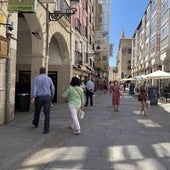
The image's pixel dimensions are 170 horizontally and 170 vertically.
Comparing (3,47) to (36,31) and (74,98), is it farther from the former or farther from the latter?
(36,31)

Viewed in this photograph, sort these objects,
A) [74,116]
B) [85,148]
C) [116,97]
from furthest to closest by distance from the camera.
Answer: [116,97], [74,116], [85,148]

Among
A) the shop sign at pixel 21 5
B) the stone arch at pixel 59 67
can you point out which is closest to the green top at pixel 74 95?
the shop sign at pixel 21 5

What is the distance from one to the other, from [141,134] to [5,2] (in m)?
5.45

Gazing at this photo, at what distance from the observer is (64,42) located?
87.5 ft

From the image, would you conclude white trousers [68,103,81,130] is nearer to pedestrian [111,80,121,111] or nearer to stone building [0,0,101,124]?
stone building [0,0,101,124]

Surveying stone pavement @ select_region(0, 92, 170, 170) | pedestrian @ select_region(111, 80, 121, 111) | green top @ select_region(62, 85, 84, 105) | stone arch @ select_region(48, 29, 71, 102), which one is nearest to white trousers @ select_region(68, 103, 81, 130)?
green top @ select_region(62, 85, 84, 105)

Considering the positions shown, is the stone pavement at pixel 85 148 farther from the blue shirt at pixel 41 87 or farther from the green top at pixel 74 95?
the blue shirt at pixel 41 87

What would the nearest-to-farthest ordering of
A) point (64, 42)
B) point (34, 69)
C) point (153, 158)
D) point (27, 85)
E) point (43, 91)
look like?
point (153, 158), point (43, 91), point (34, 69), point (27, 85), point (64, 42)

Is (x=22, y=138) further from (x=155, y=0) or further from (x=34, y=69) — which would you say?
(x=155, y=0)

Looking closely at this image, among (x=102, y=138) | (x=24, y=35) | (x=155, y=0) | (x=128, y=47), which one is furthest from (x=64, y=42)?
(x=128, y=47)

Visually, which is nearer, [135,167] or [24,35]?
[135,167]

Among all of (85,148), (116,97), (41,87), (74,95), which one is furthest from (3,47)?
(116,97)

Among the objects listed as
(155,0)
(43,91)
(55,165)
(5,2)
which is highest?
(155,0)

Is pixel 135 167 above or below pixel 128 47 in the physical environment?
below
